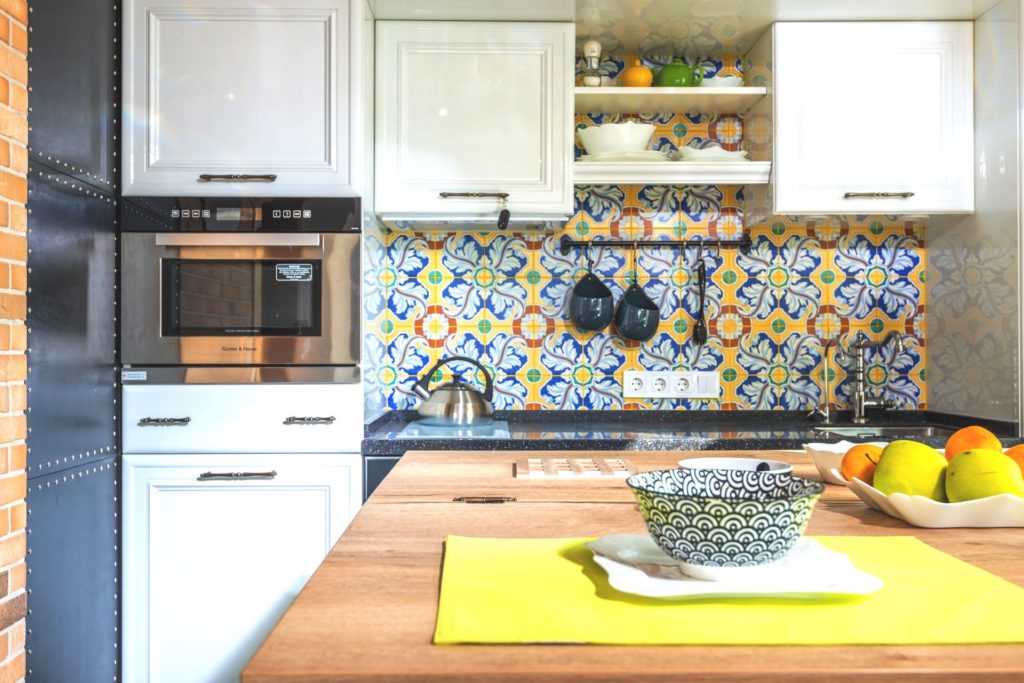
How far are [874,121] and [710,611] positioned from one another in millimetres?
2440

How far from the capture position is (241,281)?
242 cm

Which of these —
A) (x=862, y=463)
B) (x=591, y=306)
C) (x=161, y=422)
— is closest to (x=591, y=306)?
(x=591, y=306)

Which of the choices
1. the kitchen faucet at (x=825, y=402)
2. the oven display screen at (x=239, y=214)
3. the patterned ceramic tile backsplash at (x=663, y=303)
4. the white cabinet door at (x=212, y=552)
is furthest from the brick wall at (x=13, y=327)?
the kitchen faucet at (x=825, y=402)

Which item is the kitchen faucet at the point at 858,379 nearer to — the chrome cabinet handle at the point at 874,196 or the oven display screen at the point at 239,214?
the chrome cabinet handle at the point at 874,196

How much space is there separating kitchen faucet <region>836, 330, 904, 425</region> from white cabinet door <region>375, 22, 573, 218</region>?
1.19m

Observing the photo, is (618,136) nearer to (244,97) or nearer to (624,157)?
(624,157)

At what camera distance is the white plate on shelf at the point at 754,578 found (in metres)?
0.64

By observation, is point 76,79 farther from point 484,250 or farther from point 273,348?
point 484,250

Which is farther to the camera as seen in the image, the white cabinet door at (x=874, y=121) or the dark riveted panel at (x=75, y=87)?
the white cabinet door at (x=874, y=121)

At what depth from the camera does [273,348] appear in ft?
7.88

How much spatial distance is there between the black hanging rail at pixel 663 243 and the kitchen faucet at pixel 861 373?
1.69ft

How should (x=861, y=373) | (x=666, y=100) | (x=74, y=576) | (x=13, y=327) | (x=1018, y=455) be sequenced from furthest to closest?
1. (x=861, y=373)
2. (x=666, y=100)
3. (x=74, y=576)
4. (x=13, y=327)
5. (x=1018, y=455)

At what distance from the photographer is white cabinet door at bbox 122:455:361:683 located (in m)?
2.31

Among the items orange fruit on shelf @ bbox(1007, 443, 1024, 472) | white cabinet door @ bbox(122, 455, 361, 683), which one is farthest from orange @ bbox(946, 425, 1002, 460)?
white cabinet door @ bbox(122, 455, 361, 683)
